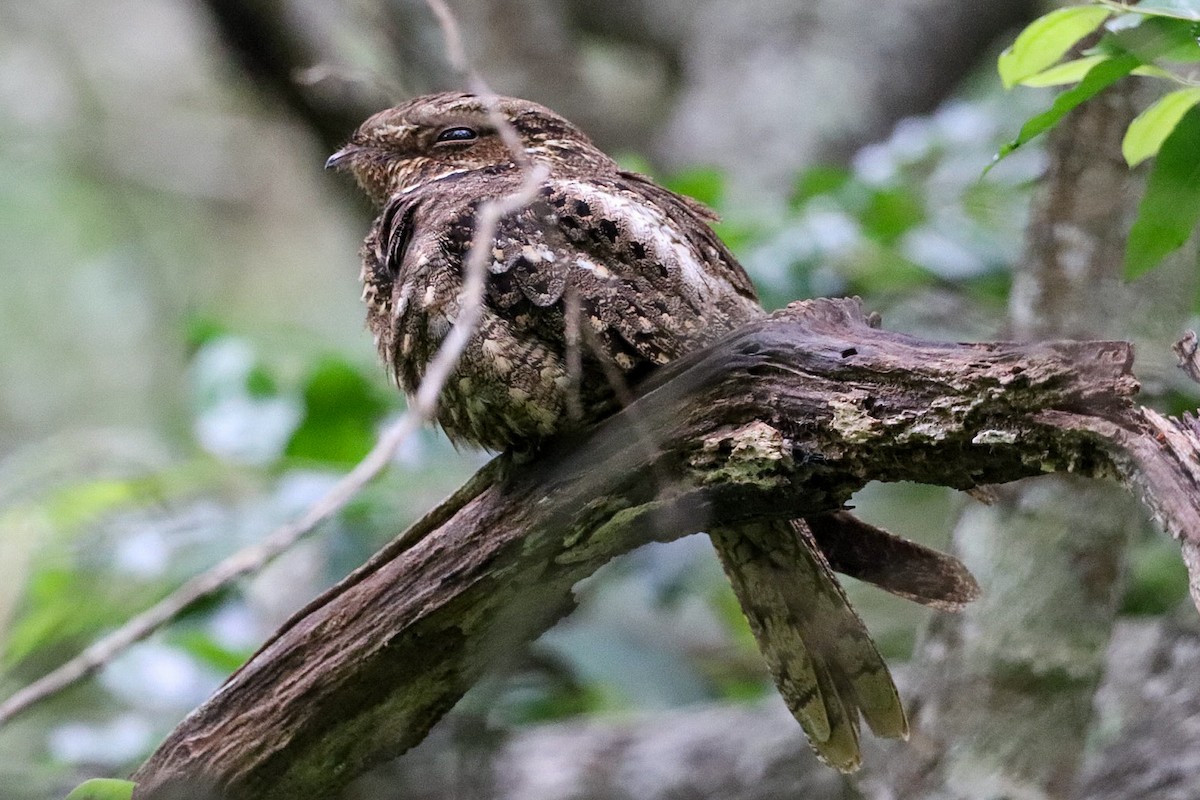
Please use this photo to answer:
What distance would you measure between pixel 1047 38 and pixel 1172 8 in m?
0.19

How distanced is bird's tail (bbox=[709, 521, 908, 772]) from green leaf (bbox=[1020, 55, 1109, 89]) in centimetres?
93

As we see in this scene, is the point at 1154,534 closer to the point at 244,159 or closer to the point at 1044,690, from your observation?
the point at 1044,690

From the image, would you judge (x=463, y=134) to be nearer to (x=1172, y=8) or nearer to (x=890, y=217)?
(x=890, y=217)

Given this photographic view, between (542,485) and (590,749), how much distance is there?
2.17m

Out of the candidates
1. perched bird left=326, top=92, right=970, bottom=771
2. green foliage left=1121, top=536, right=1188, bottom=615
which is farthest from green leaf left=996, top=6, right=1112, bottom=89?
green foliage left=1121, top=536, right=1188, bottom=615

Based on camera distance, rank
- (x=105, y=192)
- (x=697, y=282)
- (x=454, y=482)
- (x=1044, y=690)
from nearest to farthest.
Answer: (x=697, y=282), (x=1044, y=690), (x=454, y=482), (x=105, y=192)

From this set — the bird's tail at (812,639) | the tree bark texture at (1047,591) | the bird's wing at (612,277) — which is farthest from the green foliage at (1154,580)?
the bird's wing at (612,277)

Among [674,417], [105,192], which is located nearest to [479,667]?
[674,417]

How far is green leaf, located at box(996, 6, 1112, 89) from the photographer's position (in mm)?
1669

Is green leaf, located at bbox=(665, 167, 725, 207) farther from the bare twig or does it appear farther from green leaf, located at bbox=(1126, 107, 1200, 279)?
the bare twig

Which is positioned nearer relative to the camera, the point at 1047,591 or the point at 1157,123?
the point at 1157,123

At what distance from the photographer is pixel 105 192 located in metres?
8.58

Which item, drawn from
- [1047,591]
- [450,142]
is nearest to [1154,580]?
[1047,591]

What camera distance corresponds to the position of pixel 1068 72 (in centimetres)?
173
